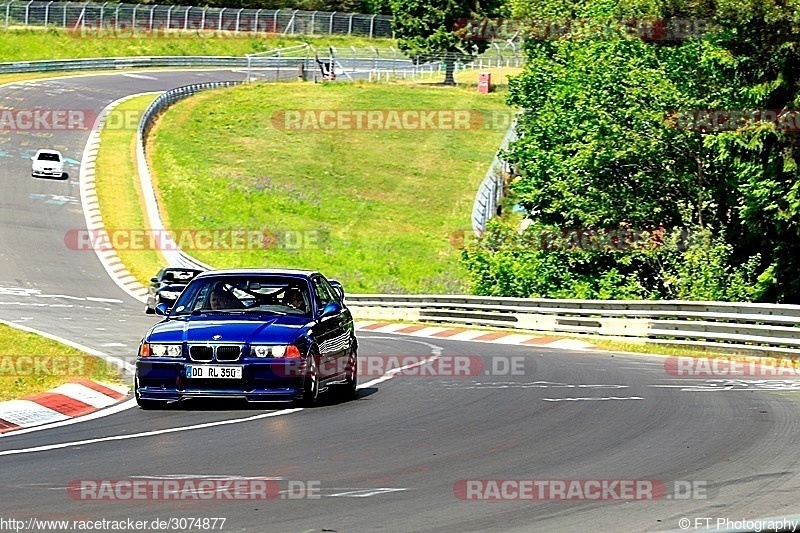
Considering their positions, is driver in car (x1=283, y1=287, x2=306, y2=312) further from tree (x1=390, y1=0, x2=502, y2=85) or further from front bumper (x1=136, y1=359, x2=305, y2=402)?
tree (x1=390, y1=0, x2=502, y2=85)

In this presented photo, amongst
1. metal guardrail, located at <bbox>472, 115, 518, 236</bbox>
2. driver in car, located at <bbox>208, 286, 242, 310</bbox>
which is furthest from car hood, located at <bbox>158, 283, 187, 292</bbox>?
driver in car, located at <bbox>208, 286, 242, 310</bbox>

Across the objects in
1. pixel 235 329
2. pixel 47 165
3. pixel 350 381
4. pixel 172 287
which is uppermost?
pixel 235 329

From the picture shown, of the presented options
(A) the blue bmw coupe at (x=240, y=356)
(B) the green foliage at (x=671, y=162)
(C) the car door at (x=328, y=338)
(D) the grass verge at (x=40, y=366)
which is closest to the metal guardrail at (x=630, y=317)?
(B) the green foliage at (x=671, y=162)

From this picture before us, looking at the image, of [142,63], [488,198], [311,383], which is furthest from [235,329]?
[142,63]

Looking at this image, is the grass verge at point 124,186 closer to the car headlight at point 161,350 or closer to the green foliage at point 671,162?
the green foliage at point 671,162

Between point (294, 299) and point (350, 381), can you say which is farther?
point (350, 381)

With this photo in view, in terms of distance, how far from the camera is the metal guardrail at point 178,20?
305 ft

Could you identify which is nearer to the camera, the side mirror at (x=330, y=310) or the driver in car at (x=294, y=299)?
the side mirror at (x=330, y=310)

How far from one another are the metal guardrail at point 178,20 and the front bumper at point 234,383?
83077 millimetres

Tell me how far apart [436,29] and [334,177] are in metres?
31.4

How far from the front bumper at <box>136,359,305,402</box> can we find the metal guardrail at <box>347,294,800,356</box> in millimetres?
10894

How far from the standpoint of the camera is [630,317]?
88.3 feet

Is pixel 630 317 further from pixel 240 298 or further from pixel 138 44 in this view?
pixel 138 44

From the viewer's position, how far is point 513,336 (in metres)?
29.2
